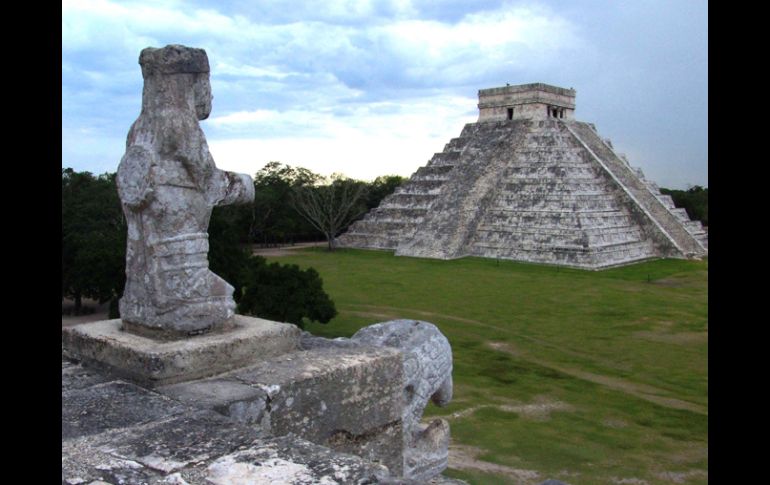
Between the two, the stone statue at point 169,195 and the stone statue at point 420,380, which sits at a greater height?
the stone statue at point 169,195

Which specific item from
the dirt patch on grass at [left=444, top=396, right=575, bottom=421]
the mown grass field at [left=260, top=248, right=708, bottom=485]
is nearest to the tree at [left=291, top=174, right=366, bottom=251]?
the mown grass field at [left=260, top=248, right=708, bottom=485]

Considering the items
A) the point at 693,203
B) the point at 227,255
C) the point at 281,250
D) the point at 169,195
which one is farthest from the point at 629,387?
the point at 693,203

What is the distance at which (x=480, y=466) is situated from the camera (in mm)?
7629

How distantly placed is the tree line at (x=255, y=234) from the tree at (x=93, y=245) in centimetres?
2

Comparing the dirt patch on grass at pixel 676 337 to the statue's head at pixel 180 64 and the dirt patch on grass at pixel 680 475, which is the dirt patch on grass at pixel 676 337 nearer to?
the dirt patch on grass at pixel 680 475

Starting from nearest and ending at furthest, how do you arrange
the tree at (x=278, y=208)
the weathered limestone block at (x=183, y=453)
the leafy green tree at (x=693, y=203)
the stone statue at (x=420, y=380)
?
the weathered limestone block at (x=183, y=453) → the stone statue at (x=420, y=380) → the tree at (x=278, y=208) → the leafy green tree at (x=693, y=203)

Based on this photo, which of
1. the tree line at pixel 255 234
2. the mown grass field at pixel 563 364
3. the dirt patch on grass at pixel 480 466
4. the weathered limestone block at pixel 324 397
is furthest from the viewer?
the tree line at pixel 255 234

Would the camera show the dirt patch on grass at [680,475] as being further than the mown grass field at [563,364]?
No

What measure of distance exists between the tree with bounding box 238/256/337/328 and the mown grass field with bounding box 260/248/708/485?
50.4 inches

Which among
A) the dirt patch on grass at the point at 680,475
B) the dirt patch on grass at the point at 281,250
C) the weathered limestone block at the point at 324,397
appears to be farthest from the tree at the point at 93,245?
the dirt patch on grass at the point at 680,475

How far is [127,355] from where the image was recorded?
3580 millimetres

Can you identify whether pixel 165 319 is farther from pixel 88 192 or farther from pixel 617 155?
pixel 617 155

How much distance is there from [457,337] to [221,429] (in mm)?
11738

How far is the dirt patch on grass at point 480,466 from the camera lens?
7.29 m
